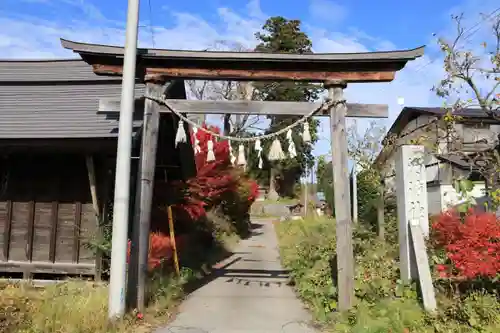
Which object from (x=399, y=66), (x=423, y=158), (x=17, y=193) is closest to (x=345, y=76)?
(x=399, y=66)

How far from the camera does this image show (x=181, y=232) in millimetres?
13391

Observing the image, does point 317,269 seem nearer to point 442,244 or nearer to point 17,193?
point 442,244

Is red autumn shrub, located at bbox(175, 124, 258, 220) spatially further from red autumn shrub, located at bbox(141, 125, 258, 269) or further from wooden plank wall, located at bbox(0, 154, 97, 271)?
wooden plank wall, located at bbox(0, 154, 97, 271)

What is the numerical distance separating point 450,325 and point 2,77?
11393 mm

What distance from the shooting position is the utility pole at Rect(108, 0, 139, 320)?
614 centimetres

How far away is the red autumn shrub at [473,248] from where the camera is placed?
638cm

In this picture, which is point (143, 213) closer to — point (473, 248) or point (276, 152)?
point (276, 152)

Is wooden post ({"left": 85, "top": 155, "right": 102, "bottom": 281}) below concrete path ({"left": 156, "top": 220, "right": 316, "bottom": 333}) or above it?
above

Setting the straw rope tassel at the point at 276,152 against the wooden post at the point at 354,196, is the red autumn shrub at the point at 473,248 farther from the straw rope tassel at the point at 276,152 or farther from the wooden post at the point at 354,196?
the wooden post at the point at 354,196

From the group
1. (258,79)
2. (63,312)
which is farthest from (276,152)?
(63,312)

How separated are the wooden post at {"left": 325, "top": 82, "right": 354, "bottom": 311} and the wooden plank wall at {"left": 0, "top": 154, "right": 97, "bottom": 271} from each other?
518 centimetres

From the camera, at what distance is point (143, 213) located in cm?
723

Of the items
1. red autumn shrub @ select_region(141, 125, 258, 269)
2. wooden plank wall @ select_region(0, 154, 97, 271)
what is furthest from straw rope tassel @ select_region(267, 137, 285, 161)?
wooden plank wall @ select_region(0, 154, 97, 271)

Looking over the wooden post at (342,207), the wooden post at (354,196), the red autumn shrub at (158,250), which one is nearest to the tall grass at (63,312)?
the red autumn shrub at (158,250)
